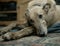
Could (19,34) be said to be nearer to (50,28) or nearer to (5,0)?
(50,28)

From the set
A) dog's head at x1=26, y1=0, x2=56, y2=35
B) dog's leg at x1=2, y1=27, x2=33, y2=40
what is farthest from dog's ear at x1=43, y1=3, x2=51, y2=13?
dog's leg at x1=2, y1=27, x2=33, y2=40

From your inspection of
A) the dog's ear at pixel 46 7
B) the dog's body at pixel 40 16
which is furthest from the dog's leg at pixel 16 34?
the dog's ear at pixel 46 7

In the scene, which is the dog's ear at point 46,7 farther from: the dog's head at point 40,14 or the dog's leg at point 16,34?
the dog's leg at point 16,34

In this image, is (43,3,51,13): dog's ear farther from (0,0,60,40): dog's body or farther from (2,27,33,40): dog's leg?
(2,27,33,40): dog's leg

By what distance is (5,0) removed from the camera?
3953 millimetres

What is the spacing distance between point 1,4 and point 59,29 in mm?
2340

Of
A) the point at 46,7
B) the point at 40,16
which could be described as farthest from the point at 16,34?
the point at 46,7

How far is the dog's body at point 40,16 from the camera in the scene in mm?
1709

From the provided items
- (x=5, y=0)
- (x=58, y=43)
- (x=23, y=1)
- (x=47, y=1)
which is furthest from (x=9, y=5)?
(x=58, y=43)

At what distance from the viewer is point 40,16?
1799 mm

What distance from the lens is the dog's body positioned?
5.61 feet

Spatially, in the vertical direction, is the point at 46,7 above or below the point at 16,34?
above

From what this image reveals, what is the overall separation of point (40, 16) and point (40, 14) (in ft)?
0.08

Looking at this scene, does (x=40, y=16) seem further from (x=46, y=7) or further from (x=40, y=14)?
(x=46, y=7)
